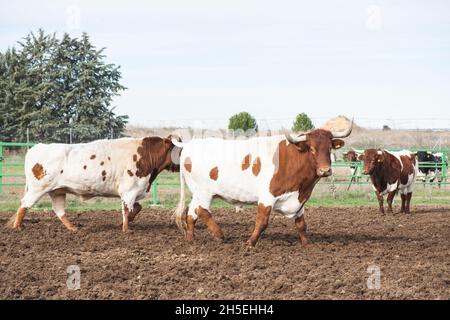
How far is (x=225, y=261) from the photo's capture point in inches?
305

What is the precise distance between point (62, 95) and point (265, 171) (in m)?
20.6

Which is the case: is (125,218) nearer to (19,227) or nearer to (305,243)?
(19,227)

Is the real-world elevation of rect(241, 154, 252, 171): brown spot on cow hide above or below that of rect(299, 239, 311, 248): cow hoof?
above

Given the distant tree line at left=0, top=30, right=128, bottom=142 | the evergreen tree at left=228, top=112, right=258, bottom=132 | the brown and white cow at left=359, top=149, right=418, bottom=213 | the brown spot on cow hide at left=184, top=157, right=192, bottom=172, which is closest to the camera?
the brown spot on cow hide at left=184, top=157, right=192, bottom=172

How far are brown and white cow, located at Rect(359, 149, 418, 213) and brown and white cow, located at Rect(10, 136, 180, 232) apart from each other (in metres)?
5.57

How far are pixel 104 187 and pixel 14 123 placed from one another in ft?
63.3

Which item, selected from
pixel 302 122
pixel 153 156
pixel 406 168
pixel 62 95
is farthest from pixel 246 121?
pixel 153 156

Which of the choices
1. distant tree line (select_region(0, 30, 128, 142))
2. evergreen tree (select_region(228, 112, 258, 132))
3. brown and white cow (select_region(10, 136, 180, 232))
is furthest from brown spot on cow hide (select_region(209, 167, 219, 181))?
evergreen tree (select_region(228, 112, 258, 132))

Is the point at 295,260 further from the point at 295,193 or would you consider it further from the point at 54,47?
the point at 54,47

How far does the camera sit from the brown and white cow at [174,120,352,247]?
8.66m

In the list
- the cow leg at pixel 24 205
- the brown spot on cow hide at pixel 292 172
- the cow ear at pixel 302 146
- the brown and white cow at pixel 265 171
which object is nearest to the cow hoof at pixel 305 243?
the brown and white cow at pixel 265 171

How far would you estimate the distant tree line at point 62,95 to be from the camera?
2694cm

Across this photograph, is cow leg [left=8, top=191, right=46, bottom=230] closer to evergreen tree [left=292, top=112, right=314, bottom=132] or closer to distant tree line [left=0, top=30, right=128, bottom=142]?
distant tree line [left=0, top=30, right=128, bottom=142]

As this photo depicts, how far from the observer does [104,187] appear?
419 inches
